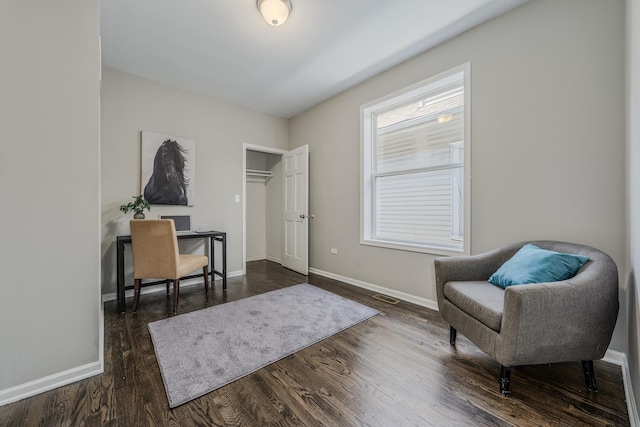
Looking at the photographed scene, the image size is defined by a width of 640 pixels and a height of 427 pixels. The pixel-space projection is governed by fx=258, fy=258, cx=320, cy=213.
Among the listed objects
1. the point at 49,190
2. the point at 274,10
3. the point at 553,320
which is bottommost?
the point at 553,320

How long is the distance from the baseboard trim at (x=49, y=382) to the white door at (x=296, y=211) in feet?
8.77

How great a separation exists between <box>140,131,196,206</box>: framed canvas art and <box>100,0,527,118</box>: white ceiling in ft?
2.52

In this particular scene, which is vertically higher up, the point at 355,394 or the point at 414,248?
the point at 414,248

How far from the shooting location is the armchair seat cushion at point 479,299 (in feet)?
4.71

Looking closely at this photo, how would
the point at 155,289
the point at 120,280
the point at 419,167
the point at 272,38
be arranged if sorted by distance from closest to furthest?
the point at 272,38
the point at 120,280
the point at 419,167
the point at 155,289

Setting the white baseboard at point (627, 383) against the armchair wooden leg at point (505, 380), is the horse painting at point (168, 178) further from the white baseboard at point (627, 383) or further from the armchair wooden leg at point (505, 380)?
the white baseboard at point (627, 383)

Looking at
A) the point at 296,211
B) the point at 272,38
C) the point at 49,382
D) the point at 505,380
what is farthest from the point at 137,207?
the point at 505,380

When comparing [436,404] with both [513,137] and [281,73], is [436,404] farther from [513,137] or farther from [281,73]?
[281,73]

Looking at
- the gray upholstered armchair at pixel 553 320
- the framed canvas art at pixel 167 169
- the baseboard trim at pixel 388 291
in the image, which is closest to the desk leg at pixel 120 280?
the framed canvas art at pixel 167 169

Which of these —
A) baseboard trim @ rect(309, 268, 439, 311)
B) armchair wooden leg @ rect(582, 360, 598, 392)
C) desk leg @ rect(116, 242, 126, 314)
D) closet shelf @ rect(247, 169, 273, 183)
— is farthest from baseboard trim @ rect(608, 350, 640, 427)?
closet shelf @ rect(247, 169, 273, 183)

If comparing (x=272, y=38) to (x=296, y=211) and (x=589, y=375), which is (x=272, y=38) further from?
(x=589, y=375)

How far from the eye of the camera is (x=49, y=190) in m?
1.45

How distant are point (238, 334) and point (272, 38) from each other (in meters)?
2.67

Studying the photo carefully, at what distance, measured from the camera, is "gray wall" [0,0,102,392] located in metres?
1.36
